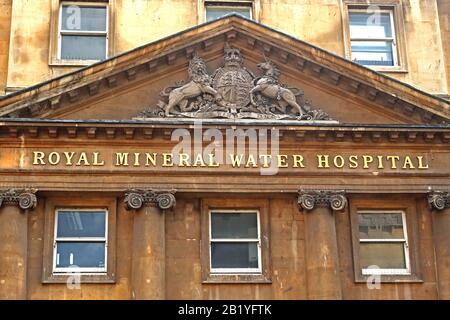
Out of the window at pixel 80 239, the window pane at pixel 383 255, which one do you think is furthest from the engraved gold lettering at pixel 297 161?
the window at pixel 80 239

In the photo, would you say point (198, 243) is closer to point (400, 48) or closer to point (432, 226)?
point (432, 226)

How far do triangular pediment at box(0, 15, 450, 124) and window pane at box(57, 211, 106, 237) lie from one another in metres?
2.35

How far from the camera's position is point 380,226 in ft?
68.5

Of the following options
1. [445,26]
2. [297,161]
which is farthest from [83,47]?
[445,26]

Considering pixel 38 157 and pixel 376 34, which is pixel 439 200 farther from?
pixel 38 157

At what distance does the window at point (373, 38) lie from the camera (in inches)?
920

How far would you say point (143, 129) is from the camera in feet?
66.0

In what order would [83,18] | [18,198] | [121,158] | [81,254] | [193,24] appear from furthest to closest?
[193,24], [83,18], [121,158], [81,254], [18,198]

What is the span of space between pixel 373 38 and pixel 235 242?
7.33 metres

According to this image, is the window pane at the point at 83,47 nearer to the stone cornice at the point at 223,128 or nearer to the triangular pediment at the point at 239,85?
the triangular pediment at the point at 239,85

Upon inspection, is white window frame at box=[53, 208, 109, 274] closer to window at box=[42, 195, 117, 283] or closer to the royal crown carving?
window at box=[42, 195, 117, 283]

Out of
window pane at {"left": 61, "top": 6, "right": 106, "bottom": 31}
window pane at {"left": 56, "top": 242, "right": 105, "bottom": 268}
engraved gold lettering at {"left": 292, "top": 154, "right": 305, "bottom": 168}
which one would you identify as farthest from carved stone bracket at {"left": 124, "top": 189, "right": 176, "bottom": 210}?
window pane at {"left": 61, "top": 6, "right": 106, "bottom": 31}

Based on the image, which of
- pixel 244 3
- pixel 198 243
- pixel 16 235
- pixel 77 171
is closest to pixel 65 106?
pixel 77 171

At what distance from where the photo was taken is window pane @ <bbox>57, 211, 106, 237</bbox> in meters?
20.1
